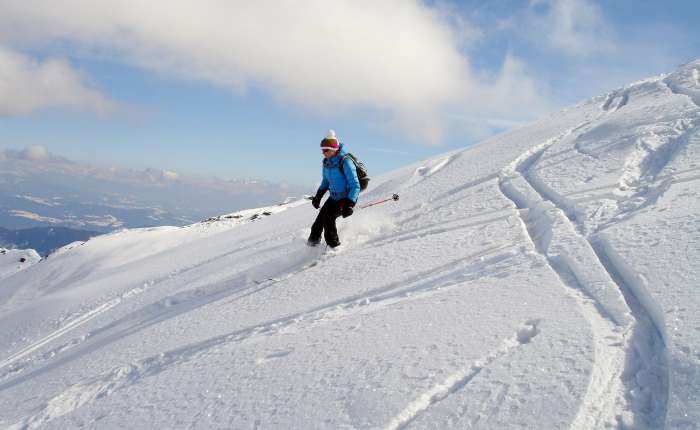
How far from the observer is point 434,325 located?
4.05 metres

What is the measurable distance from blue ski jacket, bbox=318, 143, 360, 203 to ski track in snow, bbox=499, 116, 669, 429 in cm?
312

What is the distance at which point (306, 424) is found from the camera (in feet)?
10.0

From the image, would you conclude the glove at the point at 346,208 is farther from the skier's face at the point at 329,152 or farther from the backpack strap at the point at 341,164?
the skier's face at the point at 329,152

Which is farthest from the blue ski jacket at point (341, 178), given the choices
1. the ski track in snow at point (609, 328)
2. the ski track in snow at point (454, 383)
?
the ski track in snow at point (454, 383)

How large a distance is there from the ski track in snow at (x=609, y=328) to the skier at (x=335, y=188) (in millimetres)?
3167

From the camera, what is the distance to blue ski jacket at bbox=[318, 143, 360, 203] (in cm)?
798

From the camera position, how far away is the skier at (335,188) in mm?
7984

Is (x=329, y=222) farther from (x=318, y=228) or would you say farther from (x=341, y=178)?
(x=341, y=178)

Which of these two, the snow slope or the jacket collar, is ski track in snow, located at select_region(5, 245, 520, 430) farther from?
the snow slope

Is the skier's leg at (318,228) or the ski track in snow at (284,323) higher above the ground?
the skier's leg at (318,228)

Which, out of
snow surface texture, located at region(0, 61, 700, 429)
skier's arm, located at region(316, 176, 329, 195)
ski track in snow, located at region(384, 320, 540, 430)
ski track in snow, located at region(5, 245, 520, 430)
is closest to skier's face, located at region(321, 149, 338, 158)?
skier's arm, located at region(316, 176, 329, 195)

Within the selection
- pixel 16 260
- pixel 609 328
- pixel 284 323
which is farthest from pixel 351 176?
pixel 16 260

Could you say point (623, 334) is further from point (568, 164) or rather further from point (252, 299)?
point (568, 164)

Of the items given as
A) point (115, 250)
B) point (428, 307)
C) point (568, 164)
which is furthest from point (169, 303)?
point (115, 250)
